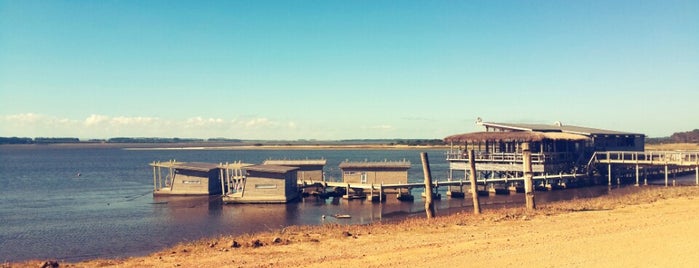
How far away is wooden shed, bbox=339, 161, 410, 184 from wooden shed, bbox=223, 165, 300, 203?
24.3 ft

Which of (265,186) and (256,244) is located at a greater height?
(265,186)

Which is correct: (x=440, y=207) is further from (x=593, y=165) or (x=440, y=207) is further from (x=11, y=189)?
(x=11, y=189)

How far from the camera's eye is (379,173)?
4966cm

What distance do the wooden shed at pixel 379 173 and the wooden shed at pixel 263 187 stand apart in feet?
24.3

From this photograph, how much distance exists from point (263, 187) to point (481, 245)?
27832 mm

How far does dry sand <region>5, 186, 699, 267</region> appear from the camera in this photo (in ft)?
57.4

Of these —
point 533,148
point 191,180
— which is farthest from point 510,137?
point 191,180

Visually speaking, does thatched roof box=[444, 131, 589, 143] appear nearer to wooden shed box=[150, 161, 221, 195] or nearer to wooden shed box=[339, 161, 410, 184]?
wooden shed box=[339, 161, 410, 184]

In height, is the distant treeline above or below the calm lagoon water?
above

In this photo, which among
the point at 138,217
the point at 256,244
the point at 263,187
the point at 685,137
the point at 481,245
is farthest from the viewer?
the point at 685,137

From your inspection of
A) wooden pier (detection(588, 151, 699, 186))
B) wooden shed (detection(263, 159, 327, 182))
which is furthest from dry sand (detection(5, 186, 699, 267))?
wooden shed (detection(263, 159, 327, 182))

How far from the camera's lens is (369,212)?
39.6 m

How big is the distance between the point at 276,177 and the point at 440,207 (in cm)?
1427

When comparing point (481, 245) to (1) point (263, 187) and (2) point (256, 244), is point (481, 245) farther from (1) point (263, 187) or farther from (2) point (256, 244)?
(1) point (263, 187)
